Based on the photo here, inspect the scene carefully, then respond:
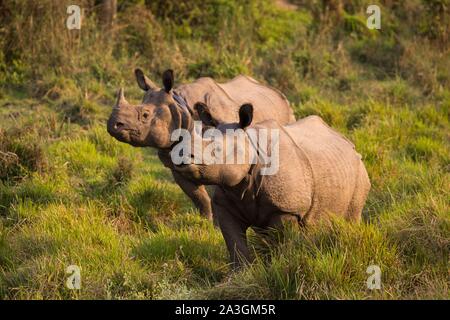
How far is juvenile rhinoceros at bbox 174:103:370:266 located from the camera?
223 inches

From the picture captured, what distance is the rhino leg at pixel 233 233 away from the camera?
19.9 feet

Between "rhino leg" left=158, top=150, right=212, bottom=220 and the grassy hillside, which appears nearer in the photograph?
the grassy hillside

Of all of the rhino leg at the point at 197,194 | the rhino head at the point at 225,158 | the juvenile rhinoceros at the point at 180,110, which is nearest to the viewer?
the rhino head at the point at 225,158

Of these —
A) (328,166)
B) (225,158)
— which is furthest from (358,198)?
(225,158)

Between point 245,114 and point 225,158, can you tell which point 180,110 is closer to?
point 245,114

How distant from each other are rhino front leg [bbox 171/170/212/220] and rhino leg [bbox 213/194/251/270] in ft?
4.92

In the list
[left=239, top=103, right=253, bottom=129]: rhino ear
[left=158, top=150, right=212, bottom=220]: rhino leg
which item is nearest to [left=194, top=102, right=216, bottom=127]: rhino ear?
[left=239, top=103, right=253, bottom=129]: rhino ear

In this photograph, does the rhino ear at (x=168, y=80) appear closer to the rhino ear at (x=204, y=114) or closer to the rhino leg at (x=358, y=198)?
the rhino ear at (x=204, y=114)

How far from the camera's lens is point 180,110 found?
260 inches

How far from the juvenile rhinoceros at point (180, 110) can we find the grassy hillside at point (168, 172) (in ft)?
2.44

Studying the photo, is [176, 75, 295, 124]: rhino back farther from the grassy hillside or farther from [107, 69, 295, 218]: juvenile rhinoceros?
the grassy hillside

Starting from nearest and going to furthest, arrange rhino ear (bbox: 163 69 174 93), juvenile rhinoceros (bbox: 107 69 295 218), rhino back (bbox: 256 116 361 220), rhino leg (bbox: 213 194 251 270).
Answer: rhino back (bbox: 256 116 361 220)
rhino leg (bbox: 213 194 251 270)
juvenile rhinoceros (bbox: 107 69 295 218)
rhino ear (bbox: 163 69 174 93)

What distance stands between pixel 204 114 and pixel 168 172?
3.03m

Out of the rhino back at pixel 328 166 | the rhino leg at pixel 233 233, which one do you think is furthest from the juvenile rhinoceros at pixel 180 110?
the rhino back at pixel 328 166
